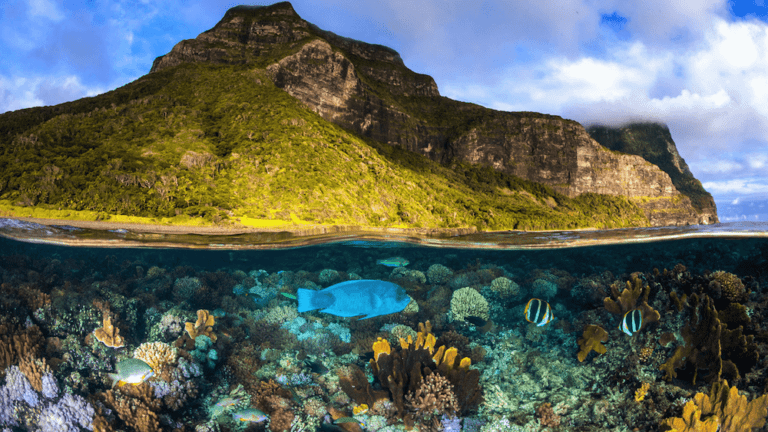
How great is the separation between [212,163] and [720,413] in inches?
1485

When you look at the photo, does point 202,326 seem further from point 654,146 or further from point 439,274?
point 654,146

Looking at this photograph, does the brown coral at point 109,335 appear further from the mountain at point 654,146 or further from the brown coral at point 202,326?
the mountain at point 654,146

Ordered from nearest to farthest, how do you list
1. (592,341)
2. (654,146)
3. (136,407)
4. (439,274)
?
(136,407)
(592,341)
(439,274)
(654,146)

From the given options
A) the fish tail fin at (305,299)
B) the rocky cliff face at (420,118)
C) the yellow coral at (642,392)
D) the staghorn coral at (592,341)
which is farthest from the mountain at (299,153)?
the yellow coral at (642,392)

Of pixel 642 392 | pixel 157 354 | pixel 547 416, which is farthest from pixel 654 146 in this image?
pixel 157 354

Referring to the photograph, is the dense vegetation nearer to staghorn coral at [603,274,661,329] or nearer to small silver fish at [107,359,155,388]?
small silver fish at [107,359,155,388]

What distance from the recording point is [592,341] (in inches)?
215

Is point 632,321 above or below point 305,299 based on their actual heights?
below

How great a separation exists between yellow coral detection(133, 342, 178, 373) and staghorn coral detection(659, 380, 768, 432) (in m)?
6.96

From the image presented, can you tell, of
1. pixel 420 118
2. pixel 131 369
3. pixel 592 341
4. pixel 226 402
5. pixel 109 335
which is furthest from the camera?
pixel 420 118

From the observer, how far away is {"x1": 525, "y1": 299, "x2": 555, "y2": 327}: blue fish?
182 inches

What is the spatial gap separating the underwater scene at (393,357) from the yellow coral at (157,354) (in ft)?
0.06

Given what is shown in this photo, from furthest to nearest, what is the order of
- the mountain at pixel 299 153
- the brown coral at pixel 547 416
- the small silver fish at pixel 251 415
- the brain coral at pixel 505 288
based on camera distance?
the mountain at pixel 299 153 < the brain coral at pixel 505 288 < the brown coral at pixel 547 416 < the small silver fish at pixel 251 415

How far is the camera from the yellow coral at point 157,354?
17.7 feet
